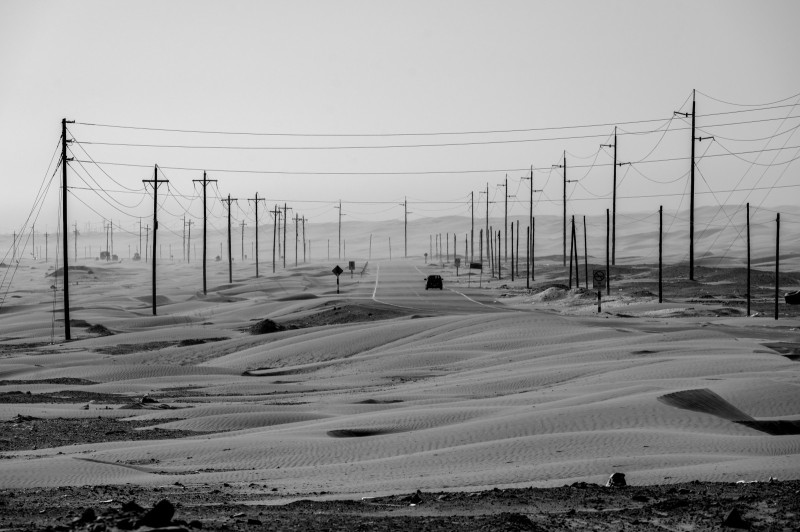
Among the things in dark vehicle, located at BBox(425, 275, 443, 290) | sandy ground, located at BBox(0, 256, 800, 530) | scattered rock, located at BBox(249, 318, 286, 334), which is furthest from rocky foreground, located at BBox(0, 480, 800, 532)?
dark vehicle, located at BBox(425, 275, 443, 290)

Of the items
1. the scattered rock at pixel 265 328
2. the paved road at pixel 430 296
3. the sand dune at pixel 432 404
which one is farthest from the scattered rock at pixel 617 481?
the paved road at pixel 430 296

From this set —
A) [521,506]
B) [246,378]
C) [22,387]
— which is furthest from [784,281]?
[521,506]

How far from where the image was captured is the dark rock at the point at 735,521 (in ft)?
29.6

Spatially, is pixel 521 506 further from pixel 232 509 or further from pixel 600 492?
pixel 232 509

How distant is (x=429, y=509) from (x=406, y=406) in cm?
1093

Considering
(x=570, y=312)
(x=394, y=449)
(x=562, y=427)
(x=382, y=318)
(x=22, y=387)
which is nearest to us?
(x=394, y=449)

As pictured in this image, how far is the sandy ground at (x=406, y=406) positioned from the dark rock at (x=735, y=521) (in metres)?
1.64

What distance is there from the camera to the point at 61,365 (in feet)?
112

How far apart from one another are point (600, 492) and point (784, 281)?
6380 centimetres

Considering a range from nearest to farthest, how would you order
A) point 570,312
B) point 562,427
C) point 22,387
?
point 562,427 < point 22,387 < point 570,312

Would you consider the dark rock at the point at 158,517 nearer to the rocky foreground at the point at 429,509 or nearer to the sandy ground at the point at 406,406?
the rocky foreground at the point at 429,509

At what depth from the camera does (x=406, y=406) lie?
21.0m

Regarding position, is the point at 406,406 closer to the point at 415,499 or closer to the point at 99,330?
the point at 415,499

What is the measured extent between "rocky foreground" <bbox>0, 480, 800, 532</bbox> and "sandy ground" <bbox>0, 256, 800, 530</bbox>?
364mm
